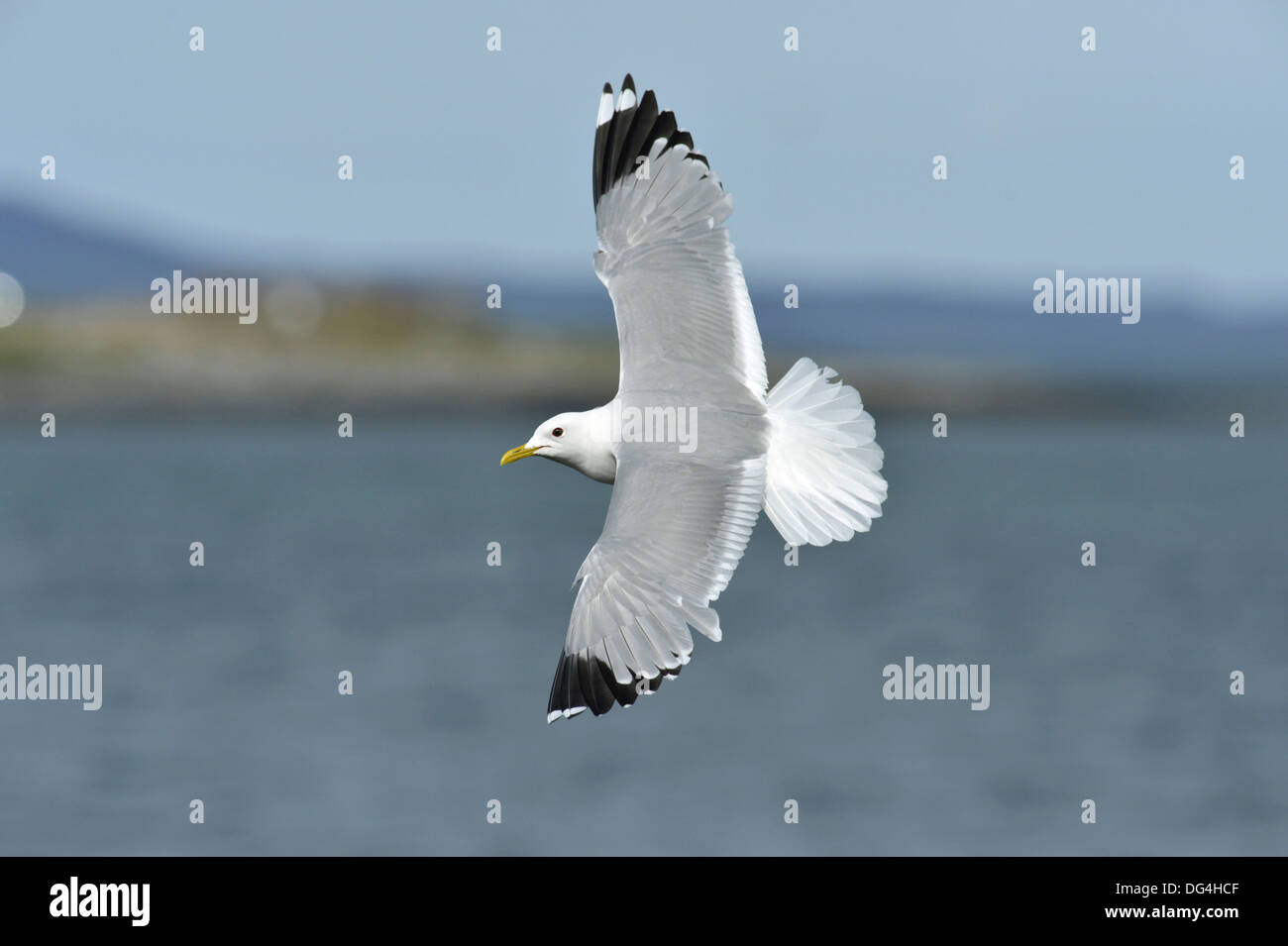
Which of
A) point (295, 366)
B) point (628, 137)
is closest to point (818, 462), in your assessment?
point (628, 137)

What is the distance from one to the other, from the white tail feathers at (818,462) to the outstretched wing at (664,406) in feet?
1.50

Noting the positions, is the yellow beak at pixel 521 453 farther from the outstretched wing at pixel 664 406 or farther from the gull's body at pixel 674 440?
the outstretched wing at pixel 664 406

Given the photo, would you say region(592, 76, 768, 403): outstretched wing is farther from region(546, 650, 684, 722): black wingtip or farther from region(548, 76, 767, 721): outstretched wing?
region(546, 650, 684, 722): black wingtip

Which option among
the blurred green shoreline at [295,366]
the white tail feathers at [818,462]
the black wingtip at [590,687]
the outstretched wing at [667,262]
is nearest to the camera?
the black wingtip at [590,687]

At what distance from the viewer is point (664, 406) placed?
6.81m

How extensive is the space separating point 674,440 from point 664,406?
0.60 feet

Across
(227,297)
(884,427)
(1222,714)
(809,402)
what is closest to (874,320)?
(227,297)

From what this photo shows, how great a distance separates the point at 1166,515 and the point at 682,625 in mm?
45373

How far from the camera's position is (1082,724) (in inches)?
805

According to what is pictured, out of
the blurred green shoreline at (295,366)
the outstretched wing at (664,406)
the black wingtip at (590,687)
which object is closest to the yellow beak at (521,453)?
the outstretched wing at (664,406)

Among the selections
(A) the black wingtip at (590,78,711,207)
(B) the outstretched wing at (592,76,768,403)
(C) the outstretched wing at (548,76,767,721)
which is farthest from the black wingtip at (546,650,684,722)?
(A) the black wingtip at (590,78,711,207)

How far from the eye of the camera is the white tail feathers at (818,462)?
7391mm

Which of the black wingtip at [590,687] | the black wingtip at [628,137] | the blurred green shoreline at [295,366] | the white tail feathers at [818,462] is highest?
the blurred green shoreline at [295,366]

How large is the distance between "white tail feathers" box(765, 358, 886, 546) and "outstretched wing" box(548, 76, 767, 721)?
0.46m
